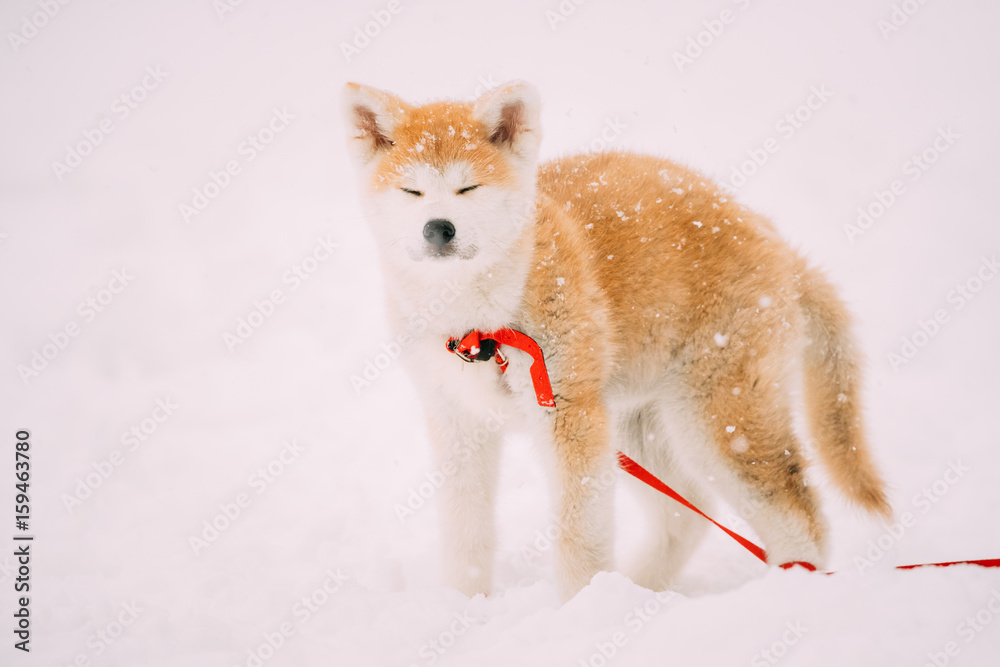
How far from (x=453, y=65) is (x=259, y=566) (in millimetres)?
8462

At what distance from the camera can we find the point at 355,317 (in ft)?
22.7

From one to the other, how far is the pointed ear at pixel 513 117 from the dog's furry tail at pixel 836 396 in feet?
5.84

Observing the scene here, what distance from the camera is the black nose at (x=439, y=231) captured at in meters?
2.69

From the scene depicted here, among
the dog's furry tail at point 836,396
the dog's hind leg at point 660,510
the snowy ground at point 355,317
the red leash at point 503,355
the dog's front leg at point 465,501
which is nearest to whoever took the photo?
the snowy ground at point 355,317

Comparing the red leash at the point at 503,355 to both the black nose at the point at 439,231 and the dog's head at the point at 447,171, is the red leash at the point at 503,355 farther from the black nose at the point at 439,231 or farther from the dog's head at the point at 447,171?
the black nose at the point at 439,231

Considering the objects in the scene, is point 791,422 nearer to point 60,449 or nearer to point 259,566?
point 259,566

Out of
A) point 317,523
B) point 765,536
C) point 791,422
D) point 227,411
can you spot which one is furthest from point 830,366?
point 227,411

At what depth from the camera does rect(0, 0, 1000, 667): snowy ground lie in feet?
8.82

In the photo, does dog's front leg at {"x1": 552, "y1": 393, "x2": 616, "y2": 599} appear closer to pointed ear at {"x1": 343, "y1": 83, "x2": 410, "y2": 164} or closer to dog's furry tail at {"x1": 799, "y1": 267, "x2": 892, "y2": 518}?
dog's furry tail at {"x1": 799, "y1": 267, "x2": 892, "y2": 518}

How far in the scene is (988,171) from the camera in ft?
25.5

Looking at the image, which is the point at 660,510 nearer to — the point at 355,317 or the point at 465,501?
the point at 465,501

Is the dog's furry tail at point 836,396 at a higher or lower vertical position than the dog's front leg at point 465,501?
higher

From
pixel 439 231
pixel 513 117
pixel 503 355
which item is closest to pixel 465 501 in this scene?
pixel 503 355

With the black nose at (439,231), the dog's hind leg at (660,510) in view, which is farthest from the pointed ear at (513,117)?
the dog's hind leg at (660,510)
